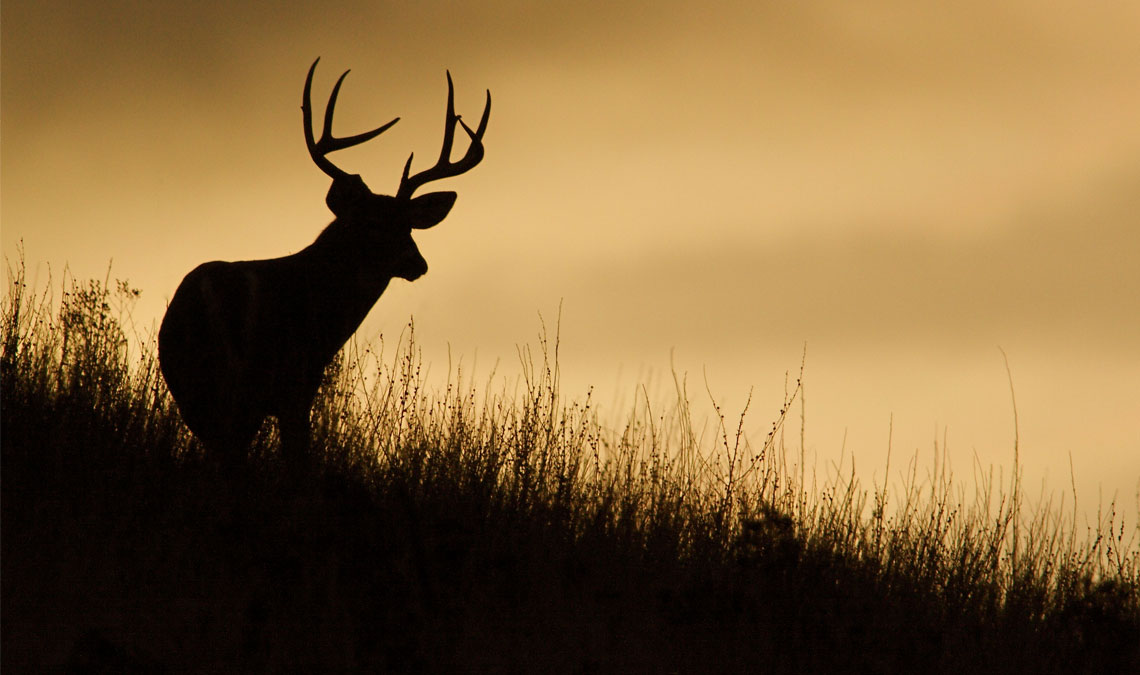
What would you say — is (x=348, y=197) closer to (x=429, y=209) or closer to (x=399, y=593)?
(x=429, y=209)

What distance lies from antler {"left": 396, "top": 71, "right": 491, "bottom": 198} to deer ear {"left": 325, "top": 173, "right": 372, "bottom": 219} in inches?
17.3

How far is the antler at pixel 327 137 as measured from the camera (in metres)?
7.39

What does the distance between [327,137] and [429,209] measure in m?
0.86

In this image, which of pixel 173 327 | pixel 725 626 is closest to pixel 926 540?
pixel 725 626

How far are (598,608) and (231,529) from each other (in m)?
1.73

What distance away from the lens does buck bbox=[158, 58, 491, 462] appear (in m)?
6.52

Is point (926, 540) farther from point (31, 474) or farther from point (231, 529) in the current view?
point (31, 474)

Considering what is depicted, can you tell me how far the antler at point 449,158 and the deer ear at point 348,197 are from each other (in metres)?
0.44

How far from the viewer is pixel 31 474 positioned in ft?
18.7

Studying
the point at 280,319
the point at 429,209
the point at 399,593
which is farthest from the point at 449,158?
the point at 399,593

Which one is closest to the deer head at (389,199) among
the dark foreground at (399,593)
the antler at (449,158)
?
the antler at (449,158)

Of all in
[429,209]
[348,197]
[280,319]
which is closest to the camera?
[280,319]

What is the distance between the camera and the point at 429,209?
735 centimetres

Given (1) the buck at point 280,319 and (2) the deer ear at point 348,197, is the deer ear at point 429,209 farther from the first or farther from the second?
(2) the deer ear at point 348,197
